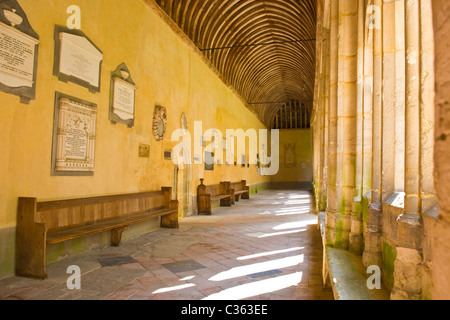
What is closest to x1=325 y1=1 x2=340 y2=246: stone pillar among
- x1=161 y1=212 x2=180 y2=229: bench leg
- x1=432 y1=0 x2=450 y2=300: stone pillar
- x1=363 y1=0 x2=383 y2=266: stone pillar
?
x1=363 y1=0 x2=383 y2=266: stone pillar

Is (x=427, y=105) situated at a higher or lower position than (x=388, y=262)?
higher

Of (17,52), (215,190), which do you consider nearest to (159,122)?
(17,52)

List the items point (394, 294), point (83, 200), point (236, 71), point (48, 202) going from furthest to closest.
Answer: point (236, 71) → point (83, 200) → point (48, 202) → point (394, 294)

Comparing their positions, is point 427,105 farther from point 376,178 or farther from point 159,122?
point 159,122

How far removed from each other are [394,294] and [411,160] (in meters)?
0.73

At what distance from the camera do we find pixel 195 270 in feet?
13.0

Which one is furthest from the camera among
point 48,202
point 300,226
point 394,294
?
point 300,226

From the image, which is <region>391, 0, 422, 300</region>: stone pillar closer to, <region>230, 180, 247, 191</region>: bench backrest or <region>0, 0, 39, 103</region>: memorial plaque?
<region>0, 0, 39, 103</region>: memorial plaque

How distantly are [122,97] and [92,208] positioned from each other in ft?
6.77

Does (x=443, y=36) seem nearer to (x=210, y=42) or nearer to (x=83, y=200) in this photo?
(x=83, y=200)

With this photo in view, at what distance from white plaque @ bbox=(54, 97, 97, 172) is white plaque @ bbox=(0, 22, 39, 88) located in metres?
0.59

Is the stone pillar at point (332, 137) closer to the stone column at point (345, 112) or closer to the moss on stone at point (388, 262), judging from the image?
the stone column at point (345, 112)

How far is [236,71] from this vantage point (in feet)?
49.6
